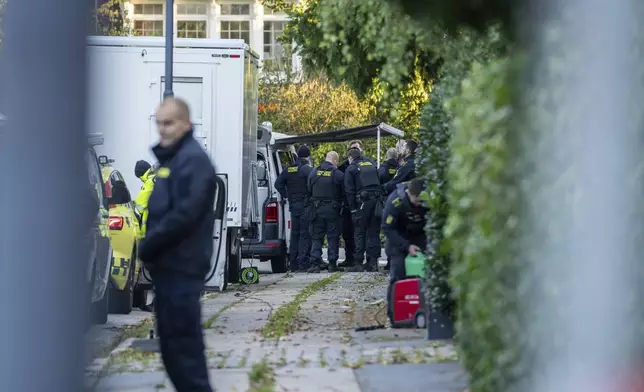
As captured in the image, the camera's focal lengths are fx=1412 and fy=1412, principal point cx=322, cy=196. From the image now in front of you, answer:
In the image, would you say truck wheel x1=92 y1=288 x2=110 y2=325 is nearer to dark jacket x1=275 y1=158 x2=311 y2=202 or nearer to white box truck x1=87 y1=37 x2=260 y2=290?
white box truck x1=87 y1=37 x2=260 y2=290

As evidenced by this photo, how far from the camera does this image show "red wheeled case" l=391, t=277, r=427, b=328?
11602 millimetres

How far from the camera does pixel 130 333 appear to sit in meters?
12.2

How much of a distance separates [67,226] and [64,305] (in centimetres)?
19

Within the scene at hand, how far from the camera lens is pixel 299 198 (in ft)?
72.7

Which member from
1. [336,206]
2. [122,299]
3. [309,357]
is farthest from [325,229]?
[309,357]

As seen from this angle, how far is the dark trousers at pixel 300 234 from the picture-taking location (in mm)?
22203

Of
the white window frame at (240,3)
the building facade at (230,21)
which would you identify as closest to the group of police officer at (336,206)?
the building facade at (230,21)

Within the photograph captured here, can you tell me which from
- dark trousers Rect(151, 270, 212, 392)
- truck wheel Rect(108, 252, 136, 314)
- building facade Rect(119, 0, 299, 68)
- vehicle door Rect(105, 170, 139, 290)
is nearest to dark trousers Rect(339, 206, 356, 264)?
truck wheel Rect(108, 252, 136, 314)

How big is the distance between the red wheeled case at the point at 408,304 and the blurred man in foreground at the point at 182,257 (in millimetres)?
4433

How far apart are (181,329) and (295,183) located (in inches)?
585

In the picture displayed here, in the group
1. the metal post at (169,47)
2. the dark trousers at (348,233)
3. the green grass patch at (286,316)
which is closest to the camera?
the green grass patch at (286,316)

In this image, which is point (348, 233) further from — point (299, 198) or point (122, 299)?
point (122, 299)

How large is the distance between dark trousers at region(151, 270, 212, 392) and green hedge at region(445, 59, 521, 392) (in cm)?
141

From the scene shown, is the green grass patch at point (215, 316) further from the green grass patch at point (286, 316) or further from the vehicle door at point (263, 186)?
the vehicle door at point (263, 186)
